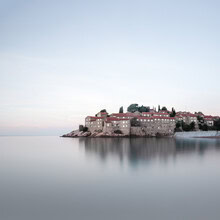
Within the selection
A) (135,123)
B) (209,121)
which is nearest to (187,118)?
(209,121)

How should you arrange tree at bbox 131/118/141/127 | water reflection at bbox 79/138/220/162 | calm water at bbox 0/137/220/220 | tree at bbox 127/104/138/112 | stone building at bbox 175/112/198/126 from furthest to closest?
1. tree at bbox 127/104/138/112
2. stone building at bbox 175/112/198/126
3. tree at bbox 131/118/141/127
4. water reflection at bbox 79/138/220/162
5. calm water at bbox 0/137/220/220

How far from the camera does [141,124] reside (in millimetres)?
63125

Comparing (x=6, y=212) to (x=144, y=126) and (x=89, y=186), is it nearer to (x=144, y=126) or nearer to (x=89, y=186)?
(x=89, y=186)

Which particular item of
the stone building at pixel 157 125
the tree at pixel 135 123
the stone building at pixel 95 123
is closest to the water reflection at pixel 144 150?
the stone building at pixel 95 123

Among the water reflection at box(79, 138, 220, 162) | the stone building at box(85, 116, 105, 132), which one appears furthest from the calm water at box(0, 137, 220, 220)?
the stone building at box(85, 116, 105, 132)

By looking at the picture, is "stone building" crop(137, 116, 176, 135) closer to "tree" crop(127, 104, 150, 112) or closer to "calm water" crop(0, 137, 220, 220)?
"tree" crop(127, 104, 150, 112)

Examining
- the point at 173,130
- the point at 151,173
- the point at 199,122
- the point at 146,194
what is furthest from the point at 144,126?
the point at 146,194

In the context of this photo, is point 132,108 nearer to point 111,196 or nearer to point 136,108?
point 136,108

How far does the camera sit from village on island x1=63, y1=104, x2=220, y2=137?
197 ft

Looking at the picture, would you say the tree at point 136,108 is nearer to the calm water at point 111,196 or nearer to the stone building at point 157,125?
the stone building at point 157,125

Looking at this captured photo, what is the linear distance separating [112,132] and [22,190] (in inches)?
2017

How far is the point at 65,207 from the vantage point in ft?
22.5

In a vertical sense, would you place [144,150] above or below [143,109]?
below

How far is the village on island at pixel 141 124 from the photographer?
60.0m
